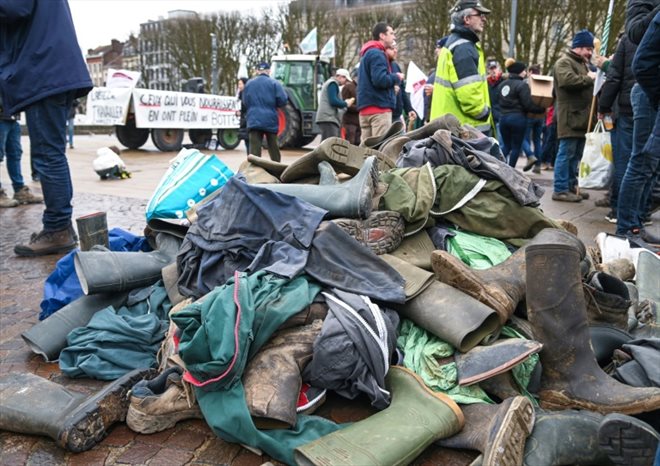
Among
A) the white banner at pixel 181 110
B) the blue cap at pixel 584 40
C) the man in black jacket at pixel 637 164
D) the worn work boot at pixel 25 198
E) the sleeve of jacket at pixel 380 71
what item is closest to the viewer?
the man in black jacket at pixel 637 164

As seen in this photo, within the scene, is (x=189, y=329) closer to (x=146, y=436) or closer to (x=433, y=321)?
(x=146, y=436)

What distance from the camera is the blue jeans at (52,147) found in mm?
4172

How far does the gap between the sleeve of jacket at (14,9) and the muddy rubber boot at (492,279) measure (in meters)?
3.39

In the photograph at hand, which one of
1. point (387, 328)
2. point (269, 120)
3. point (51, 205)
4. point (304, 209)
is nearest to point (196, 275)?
point (304, 209)

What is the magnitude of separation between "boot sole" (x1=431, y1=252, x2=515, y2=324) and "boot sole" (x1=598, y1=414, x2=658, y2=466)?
0.71m

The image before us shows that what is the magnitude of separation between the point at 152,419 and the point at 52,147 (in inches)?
113

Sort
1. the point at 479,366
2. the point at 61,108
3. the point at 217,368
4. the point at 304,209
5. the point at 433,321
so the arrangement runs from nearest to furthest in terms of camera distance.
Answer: the point at 217,368 < the point at 479,366 < the point at 433,321 < the point at 304,209 < the point at 61,108

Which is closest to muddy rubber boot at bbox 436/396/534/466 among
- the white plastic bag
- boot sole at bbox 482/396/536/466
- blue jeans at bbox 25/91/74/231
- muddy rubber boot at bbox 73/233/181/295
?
boot sole at bbox 482/396/536/466

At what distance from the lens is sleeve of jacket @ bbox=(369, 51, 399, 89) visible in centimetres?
647

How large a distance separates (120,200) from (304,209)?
17.0ft

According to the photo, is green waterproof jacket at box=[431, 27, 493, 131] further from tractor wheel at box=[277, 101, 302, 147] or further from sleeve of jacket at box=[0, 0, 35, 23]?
tractor wheel at box=[277, 101, 302, 147]

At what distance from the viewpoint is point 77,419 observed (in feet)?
6.61

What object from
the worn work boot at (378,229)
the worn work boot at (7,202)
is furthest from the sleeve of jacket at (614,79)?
the worn work boot at (7,202)

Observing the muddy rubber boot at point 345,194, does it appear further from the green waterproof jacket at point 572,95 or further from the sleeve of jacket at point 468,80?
the green waterproof jacket at point 572,95
